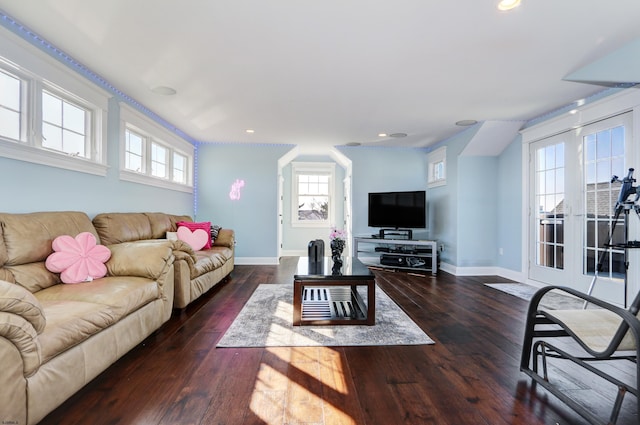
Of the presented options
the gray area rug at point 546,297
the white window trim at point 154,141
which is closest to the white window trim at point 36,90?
the white window trim at point 154,141

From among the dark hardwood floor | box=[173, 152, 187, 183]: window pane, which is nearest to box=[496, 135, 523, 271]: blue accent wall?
the dark hardwood floor

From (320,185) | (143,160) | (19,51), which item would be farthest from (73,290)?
(320,185)

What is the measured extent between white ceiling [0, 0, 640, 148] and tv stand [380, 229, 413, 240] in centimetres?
232

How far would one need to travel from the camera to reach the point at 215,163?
19.3 ft

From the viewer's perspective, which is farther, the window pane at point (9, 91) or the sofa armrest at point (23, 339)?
the window pane at point (9, 91)

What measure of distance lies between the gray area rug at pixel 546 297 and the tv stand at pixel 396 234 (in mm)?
1601

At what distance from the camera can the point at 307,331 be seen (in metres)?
2.55

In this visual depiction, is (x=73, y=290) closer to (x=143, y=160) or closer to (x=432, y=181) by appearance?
(x=143, y=160)

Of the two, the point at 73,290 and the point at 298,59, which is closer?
the point at 73,290

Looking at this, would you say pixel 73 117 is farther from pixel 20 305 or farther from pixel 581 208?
pixel 581 208

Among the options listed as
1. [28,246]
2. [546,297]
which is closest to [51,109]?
[28,246]

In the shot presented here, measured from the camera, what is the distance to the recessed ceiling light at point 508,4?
1.95 metres

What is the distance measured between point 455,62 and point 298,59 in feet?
4.73

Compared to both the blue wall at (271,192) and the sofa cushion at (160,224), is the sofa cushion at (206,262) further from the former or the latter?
the blue wall at (271,192)
